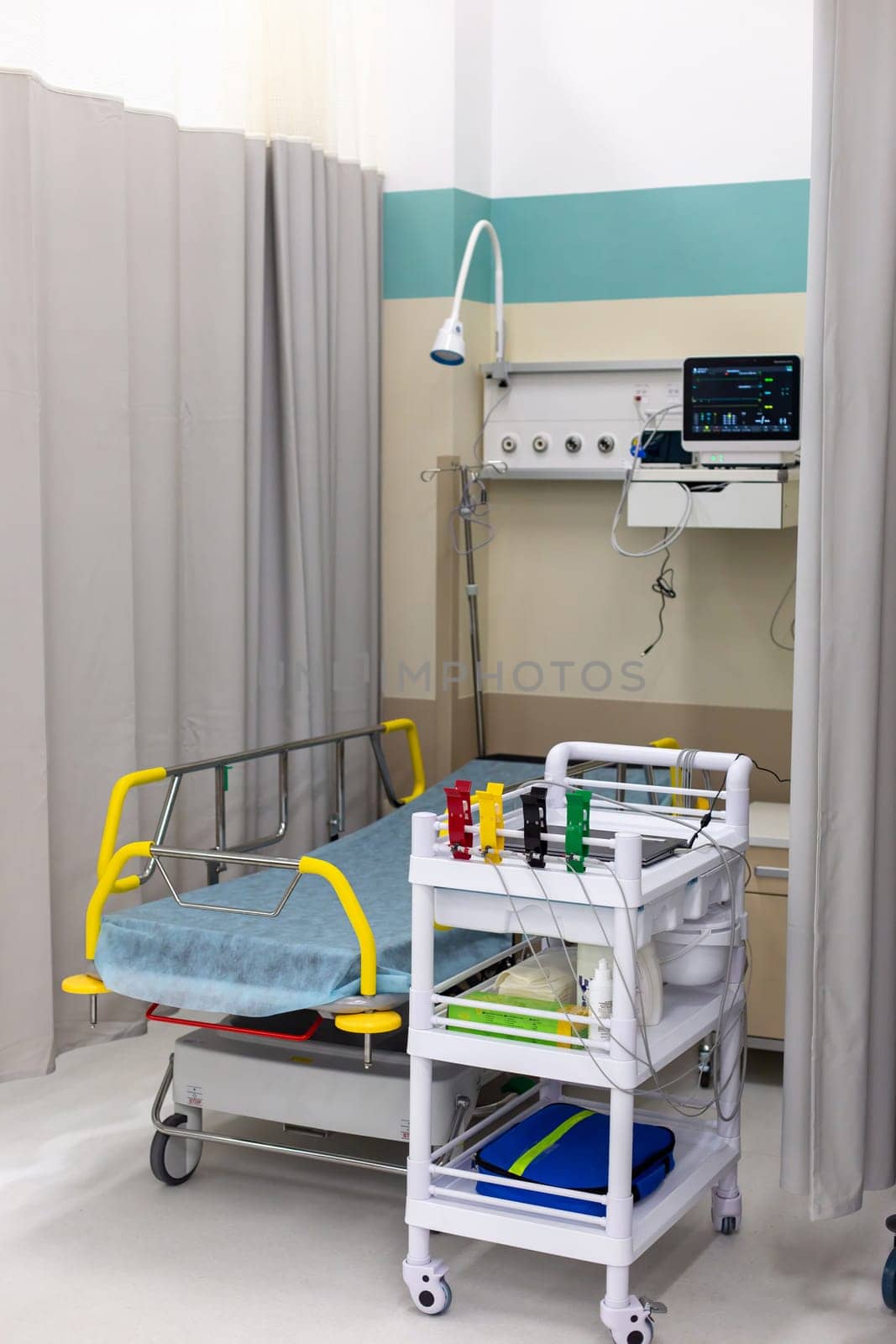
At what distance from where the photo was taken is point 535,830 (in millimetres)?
2439

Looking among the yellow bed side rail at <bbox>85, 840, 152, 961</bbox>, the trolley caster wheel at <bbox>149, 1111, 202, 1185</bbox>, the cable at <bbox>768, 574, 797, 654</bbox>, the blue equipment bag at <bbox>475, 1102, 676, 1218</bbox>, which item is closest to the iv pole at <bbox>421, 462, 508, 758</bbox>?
the cable at <bbox>768, 574, 797, 654</bbox>

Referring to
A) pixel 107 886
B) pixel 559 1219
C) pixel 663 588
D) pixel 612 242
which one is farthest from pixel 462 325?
pixel 559 1219

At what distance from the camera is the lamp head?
3.89 metres

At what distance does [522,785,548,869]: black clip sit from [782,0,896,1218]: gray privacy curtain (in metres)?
0.49

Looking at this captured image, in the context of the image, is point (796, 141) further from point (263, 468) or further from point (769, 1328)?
point (769, 1328)

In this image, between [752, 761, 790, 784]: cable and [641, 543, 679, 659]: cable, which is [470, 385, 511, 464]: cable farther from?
[752, 761, 790, 784]: cable

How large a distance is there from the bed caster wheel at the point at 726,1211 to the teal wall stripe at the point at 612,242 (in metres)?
2.57

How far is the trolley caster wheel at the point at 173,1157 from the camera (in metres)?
3.03

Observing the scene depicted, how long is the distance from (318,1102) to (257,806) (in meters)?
1.34

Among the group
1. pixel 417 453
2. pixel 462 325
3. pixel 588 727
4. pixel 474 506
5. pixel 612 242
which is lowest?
pixel 588 727

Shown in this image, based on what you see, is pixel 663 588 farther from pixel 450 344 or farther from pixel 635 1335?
pixel 635 1335

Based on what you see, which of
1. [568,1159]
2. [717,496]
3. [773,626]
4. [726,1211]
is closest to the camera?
[568,1159]

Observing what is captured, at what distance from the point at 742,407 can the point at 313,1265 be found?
2378 mm

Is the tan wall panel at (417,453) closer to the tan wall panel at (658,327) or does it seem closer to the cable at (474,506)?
the cable at (474,506)
